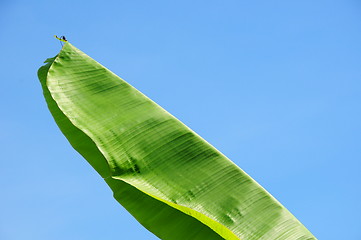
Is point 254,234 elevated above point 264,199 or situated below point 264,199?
below

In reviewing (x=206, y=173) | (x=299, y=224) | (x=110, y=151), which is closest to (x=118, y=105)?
(x=110, y=151)

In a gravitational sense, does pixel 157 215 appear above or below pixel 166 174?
below

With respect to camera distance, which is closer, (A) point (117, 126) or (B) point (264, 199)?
(B) point (264, 199)

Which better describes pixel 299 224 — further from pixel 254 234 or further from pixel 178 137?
pixel 178 137

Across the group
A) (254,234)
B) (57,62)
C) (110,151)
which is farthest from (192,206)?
(57,62)

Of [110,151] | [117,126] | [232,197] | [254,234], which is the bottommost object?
[254,234]

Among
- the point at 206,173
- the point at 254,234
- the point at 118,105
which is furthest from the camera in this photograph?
the point at 118,105

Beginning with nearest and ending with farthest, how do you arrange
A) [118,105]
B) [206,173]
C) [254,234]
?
[254,234] → [206,173] → [118,105]

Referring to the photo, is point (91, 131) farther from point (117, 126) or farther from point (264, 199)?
point (264, 199)
